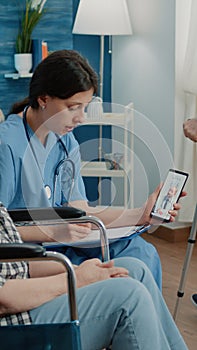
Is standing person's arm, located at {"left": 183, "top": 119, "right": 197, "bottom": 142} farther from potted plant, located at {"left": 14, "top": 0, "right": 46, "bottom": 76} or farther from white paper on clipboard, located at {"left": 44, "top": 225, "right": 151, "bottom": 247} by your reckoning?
potted plant, located at {"left": 14, "top": 0, "right": 46, "bottom": 76}

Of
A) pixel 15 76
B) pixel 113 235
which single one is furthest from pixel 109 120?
pixel 113 235

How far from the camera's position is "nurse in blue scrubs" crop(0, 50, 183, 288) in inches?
86.7

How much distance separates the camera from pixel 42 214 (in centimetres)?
216

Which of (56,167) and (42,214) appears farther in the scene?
(56,167)

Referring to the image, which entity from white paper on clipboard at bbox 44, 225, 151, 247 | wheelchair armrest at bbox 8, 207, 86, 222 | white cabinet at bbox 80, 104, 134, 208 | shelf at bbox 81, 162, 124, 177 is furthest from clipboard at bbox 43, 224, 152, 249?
shelf at bbox 81, 162, 124, 177

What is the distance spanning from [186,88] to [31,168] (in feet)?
5.86

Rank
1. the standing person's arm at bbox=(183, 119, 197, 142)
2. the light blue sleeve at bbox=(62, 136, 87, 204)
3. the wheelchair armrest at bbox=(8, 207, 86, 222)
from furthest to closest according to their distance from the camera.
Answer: the standing person's arm at bbox=(183, 119, 197, 142), the light blue sleeve at bbox=(62, 136, 87, 204), the wheelchair armrest at bbox=(8, 207, 86, 222)

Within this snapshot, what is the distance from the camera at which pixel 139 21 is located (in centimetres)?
412

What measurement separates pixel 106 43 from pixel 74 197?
80.5 inches

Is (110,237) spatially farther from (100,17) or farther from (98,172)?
(100,17)

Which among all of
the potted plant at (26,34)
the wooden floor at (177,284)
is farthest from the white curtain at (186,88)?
the potted plant at (26,34)

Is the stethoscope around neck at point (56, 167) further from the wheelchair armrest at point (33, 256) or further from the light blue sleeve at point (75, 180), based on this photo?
the wheelchair armrest at point (33, 256)

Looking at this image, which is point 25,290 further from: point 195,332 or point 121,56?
point 121,56

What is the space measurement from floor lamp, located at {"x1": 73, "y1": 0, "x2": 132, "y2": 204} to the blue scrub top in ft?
5.14
